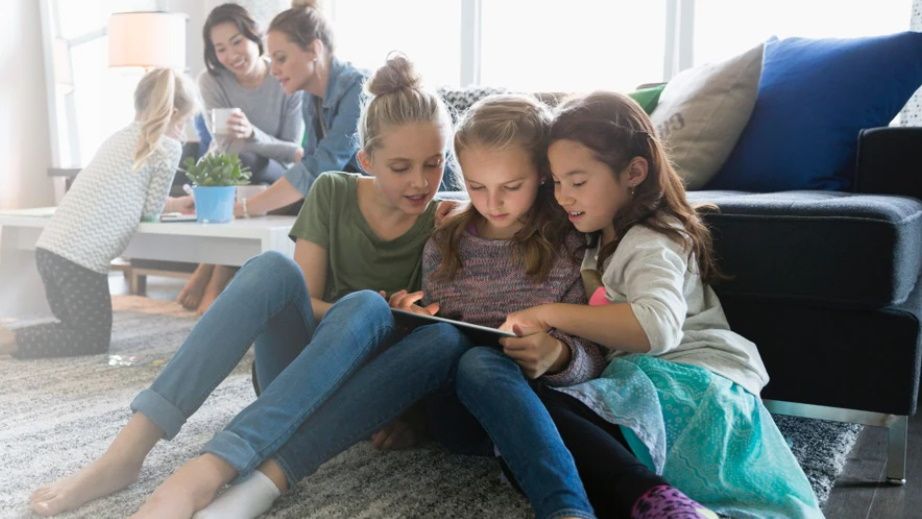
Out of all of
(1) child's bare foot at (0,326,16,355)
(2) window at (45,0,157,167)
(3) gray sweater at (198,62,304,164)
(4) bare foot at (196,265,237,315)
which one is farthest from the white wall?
(1) child's bare foot at (0,326,16,355)

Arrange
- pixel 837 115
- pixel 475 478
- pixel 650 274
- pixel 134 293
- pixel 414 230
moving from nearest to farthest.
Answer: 1. pixel 650 274
2. pixel 475 478
3. pixel 414 230
4. pixel 837 115
5. pixel 134 293

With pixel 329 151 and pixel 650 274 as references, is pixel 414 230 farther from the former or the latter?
pixel 329 151

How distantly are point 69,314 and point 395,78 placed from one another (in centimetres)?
125

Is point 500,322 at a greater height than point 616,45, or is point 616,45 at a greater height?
point 616,45

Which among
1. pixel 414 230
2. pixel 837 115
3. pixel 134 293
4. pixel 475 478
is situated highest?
pixel 837 115

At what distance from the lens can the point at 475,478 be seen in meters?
1.30

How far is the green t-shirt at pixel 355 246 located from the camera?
1433 millimetres

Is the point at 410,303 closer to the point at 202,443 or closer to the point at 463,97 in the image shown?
the point at 202,443

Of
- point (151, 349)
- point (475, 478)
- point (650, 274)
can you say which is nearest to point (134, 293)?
point (151, 349)

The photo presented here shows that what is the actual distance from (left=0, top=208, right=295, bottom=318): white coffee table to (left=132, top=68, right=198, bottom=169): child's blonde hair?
212mm

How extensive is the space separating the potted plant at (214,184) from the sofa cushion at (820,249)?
1276mm

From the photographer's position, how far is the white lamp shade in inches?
148

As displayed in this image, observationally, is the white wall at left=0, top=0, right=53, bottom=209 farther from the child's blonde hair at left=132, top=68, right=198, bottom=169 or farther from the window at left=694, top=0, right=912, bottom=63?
the window at left=694, top=0, right=912, bottom=63

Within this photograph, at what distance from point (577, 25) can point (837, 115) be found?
1.79 meters
